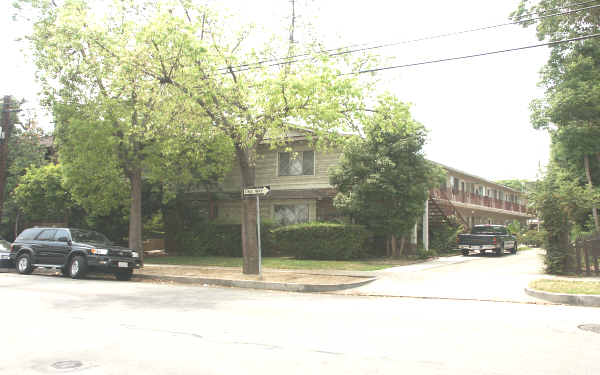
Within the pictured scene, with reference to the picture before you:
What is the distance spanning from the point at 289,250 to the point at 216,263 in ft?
11.3

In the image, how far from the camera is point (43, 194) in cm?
2683

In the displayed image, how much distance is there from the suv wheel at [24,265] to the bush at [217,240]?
30.2 feet

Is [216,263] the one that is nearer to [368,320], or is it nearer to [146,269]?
[146,269]

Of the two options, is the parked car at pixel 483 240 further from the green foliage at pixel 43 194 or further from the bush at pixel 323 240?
the green foliage at pixel 43 194

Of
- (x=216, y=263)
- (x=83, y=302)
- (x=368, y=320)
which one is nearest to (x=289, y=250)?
(x=216, y=263)

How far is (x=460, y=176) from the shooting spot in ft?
121

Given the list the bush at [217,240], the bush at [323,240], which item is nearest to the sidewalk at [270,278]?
the bush at [323,240]

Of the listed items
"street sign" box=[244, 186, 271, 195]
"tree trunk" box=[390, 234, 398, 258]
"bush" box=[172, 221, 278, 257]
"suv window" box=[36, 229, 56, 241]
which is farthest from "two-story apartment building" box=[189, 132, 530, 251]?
"suv window" box=[36, 229, 56, 241]

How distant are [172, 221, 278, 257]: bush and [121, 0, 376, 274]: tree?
9.62 metres

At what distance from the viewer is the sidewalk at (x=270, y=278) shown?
543 inches

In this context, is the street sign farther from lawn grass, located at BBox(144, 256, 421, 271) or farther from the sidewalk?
lawn grass, located at BBox(144, 256, 421, 271)

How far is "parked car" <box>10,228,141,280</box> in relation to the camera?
52.7ft

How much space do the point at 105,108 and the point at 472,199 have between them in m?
28.6

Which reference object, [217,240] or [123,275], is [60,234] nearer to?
[123,275]
